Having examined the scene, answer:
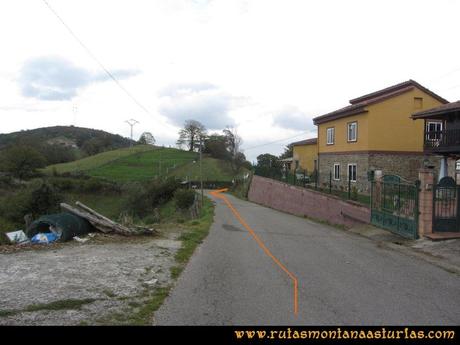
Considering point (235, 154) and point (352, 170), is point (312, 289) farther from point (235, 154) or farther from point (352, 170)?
point (235, 154)

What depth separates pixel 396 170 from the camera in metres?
31.6

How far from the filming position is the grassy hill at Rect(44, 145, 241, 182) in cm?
8594

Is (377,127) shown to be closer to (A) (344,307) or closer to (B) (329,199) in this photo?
(B) (329,199)

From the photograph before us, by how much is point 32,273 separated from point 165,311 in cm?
378

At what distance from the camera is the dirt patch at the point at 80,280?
6.32 meters

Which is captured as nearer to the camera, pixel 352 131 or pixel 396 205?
pixel 396 205

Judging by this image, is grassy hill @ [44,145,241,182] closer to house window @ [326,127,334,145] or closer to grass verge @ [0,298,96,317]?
house window @ [326,127,334,145]

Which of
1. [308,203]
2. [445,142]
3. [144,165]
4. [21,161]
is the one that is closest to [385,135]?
[445,142]

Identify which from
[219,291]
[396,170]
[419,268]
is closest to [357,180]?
[396,170]

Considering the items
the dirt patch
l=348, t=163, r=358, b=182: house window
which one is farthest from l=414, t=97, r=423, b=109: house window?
the dirt patch

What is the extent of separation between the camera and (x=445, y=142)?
2706 cm

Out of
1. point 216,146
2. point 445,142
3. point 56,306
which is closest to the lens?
point 56,306

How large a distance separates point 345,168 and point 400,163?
→ 4084 mm

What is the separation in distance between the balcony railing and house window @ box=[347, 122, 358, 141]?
5011 mm
